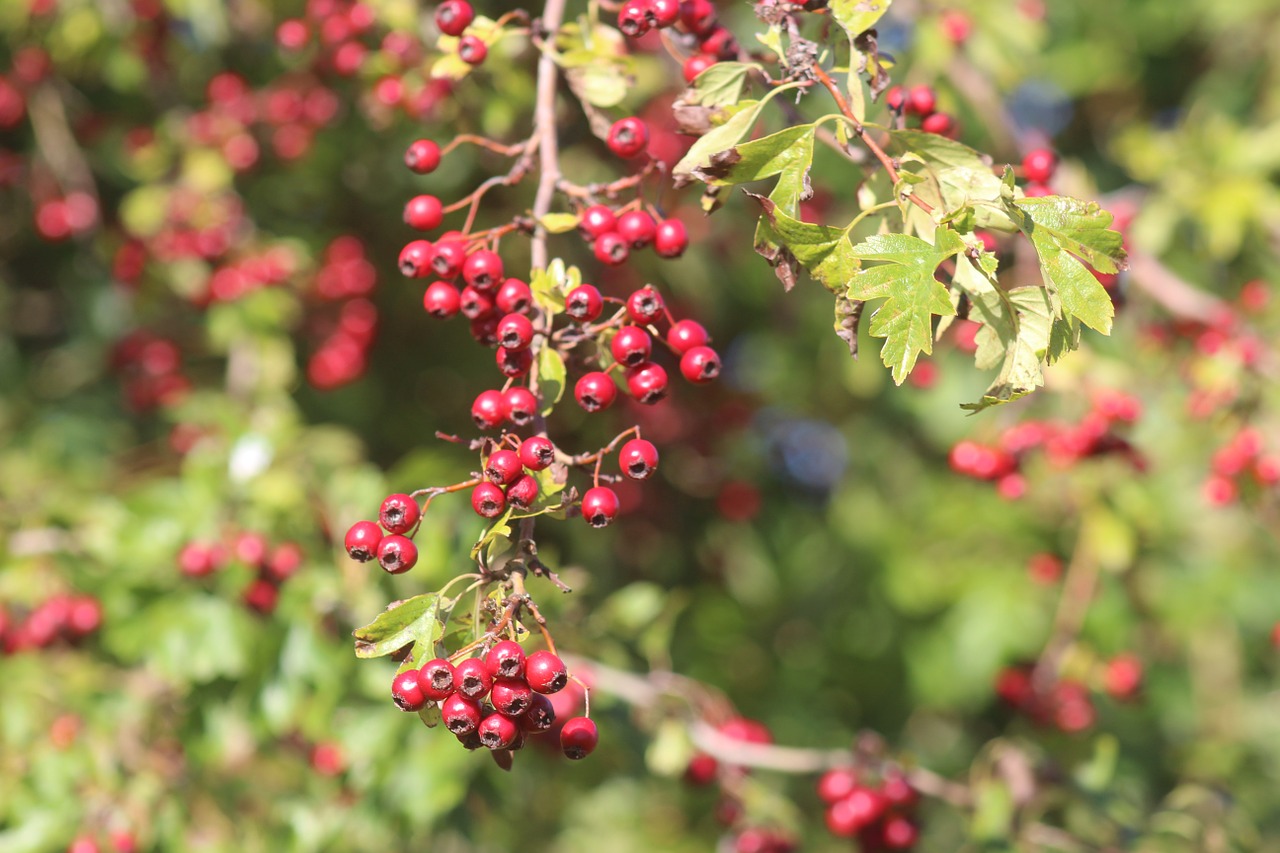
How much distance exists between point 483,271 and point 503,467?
44 centimetres

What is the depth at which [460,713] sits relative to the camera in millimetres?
1597

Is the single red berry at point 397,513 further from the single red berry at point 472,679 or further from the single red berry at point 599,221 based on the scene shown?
the single red berry at point 599,221

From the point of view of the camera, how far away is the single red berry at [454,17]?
237 centimetres

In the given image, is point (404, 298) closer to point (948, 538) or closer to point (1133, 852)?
point (948, 538)

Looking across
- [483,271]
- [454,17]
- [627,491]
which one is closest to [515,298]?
[483,271]

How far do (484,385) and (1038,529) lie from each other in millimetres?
2517

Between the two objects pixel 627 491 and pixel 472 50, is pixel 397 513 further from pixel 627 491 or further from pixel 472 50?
pixel 627 491

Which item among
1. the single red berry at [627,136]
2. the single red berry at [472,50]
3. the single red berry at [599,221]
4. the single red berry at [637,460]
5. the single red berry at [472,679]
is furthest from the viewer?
the single red berry at [472,50]

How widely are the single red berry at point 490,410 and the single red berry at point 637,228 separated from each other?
0.45 meters

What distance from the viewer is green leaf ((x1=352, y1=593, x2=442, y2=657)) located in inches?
68.1

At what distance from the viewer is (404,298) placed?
187 inches

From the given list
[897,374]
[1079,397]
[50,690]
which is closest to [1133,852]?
[1079,397]

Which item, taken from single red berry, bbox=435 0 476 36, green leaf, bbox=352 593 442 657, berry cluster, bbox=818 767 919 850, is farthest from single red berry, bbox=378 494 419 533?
berry cluster, bbox=818 767 919 850

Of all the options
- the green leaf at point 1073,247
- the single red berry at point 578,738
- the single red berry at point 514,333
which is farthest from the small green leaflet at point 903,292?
the single red berry at point 578,738
